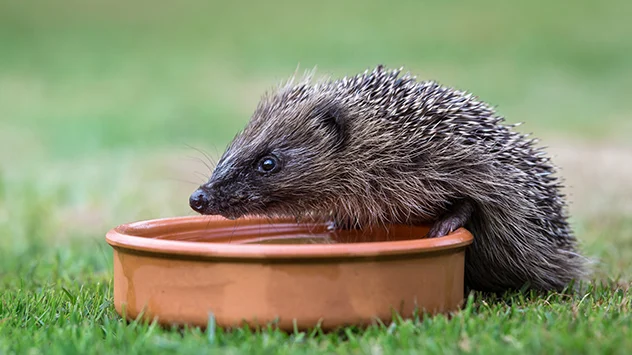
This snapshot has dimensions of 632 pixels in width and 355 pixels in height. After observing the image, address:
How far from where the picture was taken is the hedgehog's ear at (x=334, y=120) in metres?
4.07

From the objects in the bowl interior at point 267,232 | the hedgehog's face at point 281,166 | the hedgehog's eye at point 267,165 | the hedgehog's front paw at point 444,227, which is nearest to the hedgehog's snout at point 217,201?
the hedgehog's face at point 281,166

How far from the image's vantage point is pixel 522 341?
287 centimetres

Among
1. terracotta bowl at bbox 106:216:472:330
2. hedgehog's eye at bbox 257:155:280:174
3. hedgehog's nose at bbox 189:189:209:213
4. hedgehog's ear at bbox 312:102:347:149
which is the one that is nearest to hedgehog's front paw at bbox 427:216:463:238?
terracotta bowl at bbox 106:216:472:330

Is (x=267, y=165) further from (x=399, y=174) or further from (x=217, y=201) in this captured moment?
(x=399, y=174)

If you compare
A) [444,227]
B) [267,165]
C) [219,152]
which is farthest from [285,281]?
[219,152]

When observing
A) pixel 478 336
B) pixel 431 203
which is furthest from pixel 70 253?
pixel 478 336

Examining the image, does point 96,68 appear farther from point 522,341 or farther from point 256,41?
point 522,341

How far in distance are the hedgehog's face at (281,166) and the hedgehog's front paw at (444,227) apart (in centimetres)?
52

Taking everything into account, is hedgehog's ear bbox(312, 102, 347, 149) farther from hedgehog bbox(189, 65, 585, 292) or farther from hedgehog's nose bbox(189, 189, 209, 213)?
hedgehog's nose bbox(189, 189, 209, 213)

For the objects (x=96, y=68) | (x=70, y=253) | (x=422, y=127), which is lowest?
(x=70, y=253)

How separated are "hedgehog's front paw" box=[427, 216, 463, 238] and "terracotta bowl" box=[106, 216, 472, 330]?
1.26 ft

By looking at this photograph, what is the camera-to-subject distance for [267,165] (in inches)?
155

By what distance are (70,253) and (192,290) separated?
9.67 ft

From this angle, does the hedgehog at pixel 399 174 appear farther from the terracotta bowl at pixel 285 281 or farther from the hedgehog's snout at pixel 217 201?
the terracotta bowl at pixel 285 281
